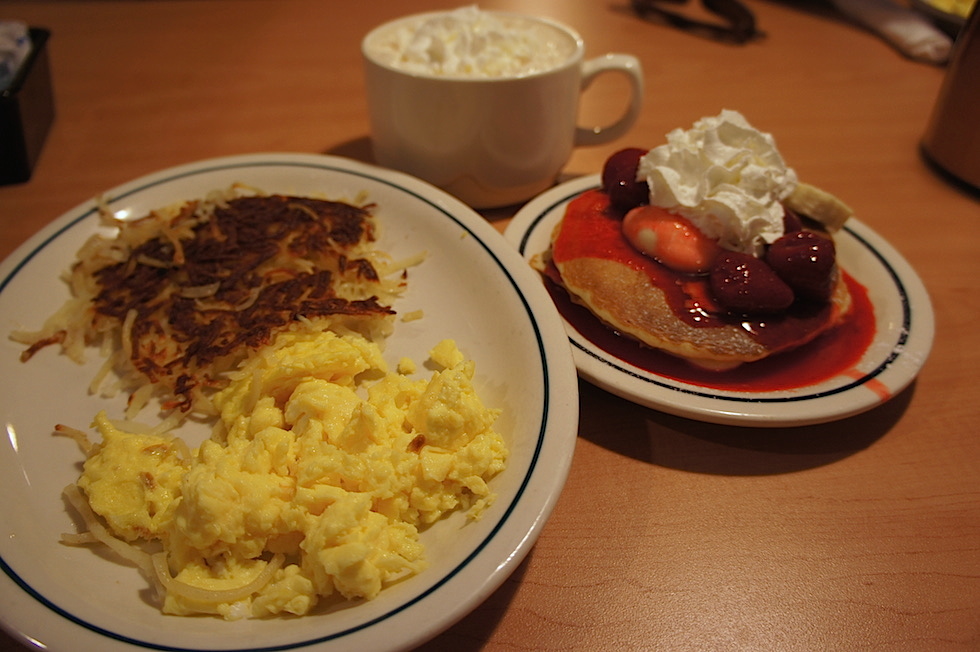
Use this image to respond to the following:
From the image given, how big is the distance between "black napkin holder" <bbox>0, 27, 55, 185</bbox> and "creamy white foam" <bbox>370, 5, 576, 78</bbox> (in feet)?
3.78

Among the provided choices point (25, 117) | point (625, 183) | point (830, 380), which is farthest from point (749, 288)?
point (25, 117)

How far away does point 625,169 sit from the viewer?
5.29 feet

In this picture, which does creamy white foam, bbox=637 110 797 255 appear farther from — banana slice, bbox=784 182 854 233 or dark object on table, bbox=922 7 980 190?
dark object on table, bbox=922 7 980 190

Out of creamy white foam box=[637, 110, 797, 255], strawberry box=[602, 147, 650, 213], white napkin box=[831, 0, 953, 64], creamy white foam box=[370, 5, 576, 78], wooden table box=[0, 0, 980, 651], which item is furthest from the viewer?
white napkin box=[831, 0, 953, 64]

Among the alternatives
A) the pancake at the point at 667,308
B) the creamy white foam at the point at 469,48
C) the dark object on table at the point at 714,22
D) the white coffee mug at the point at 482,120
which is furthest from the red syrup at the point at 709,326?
the dark object on table at the point at 714,22

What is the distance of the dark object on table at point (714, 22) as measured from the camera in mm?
3320

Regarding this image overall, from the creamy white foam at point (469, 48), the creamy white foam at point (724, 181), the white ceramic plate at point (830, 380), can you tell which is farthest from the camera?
the creamy white foam at point (469, 48)

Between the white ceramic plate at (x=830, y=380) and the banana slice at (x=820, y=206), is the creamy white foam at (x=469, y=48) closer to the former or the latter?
the white ceramic plate at (x=830, y=380)

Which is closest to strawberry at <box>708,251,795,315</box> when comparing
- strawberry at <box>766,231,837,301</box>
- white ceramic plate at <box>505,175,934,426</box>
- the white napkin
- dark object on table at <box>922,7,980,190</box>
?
strawberry at <box>766,231,837,301</box>

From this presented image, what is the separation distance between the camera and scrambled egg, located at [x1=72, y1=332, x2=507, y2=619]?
3.01ft

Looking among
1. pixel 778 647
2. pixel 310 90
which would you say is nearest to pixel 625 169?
pixel 778 647

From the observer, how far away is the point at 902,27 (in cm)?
326

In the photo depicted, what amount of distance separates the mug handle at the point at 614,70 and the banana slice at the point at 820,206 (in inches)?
22.1

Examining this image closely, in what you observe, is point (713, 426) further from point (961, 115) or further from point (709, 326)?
point (961, 115)
